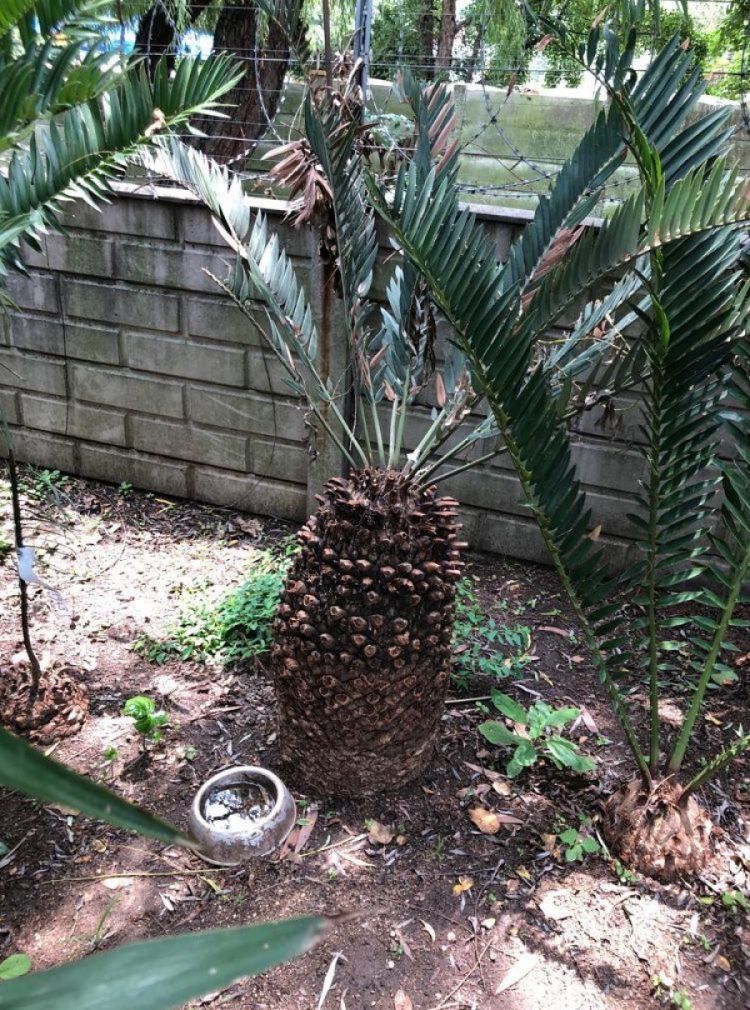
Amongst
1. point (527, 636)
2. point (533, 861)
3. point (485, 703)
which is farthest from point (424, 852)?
point (527, 636)

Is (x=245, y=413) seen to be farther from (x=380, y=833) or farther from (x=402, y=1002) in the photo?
(x=402, y=1002)

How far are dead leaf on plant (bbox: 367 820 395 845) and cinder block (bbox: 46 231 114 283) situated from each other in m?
2.73

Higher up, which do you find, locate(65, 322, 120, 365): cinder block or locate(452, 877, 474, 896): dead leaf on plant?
locate(65, 322, 120, 365): cinder block

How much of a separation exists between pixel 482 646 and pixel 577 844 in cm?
89

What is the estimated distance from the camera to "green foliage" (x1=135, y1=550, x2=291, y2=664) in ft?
9.13

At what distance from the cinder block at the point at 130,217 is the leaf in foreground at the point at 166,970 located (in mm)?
3394

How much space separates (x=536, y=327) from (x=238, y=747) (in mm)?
1515

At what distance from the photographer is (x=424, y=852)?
2.06m

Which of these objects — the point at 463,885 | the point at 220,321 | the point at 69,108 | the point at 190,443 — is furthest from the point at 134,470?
the point at 463,885

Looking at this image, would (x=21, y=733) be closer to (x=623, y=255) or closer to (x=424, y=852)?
(x=424, y=852)

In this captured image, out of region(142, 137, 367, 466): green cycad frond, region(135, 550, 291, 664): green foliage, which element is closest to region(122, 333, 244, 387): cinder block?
region(142, 137, 367, 466): green cycad frond

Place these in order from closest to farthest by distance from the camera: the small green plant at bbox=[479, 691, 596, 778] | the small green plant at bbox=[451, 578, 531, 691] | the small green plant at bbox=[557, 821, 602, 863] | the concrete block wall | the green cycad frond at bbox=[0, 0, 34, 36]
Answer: the green cycad frond at bbox=[0, 0, 34, 36]
the small green plant at bbox=[557, 821, 602, 863]
the small green plant at bbox=[479, 691, 596, 778]
the small green plant at bbox=[451, 578, 531, 691]
the concrete block wall

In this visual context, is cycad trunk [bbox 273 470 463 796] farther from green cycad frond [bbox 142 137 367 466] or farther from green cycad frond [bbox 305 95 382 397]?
green cycad frond [bbox 305 95 382 397]

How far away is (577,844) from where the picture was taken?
2057 mm
